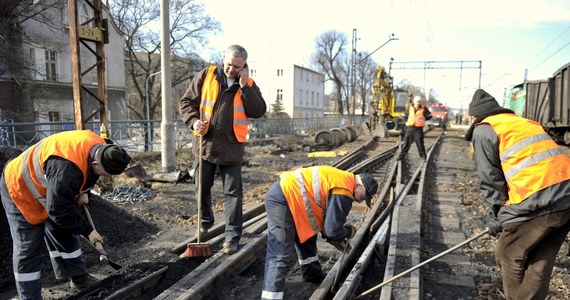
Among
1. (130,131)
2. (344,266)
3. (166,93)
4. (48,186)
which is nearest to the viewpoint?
(48,186)

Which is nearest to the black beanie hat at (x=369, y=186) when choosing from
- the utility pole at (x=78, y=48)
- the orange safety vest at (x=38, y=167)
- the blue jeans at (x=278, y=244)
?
the blue jeans at (x=278, y=244)

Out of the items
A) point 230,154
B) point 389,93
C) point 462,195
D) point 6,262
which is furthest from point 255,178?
point 389,93

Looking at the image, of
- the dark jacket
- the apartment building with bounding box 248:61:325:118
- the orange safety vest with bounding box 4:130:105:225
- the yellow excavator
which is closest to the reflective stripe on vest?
the dark jacket

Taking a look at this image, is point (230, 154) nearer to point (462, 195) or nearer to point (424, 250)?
point (424, 250)

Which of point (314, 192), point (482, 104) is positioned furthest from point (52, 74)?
point (482, 104)

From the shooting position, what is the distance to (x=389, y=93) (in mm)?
24422

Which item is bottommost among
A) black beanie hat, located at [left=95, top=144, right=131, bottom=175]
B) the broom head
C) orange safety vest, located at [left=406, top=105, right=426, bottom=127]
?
the broom head

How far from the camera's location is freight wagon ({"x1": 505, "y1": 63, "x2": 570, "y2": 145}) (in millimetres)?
12586

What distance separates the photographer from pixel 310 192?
10.9ft

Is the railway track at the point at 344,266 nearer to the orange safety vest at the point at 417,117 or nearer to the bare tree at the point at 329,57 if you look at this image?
the orange safety vest at the point at 417,117

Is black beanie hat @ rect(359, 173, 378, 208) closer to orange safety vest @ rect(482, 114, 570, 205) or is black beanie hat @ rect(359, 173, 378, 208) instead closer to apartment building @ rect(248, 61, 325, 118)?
orange safety vest @ rect(482, 114, 570, 205)

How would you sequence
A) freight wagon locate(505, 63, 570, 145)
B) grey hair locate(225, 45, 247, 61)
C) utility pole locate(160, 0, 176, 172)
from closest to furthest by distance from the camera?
grey hair locate(225, 45, 247, 61), utility pole locate(160, 0, 176, 172), freight wagon locate(505, 63, 570, 145)

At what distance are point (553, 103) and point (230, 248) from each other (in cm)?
1396

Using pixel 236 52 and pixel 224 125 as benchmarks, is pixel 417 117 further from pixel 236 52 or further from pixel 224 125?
pixel 236 52
